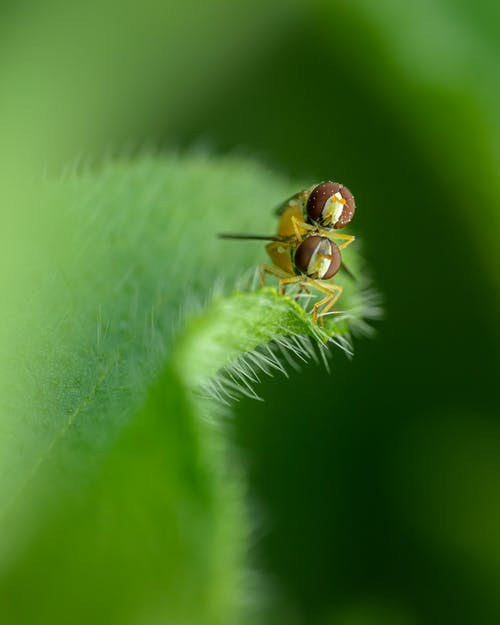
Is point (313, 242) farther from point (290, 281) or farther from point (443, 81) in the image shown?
point (443, 81)

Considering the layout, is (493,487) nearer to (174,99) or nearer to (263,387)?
(263,387)

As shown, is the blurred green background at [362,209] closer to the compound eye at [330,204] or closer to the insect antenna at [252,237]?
the insect antenna at [252,237]

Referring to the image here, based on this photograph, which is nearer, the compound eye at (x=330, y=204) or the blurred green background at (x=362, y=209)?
the compound eye at (x=330, y=204)

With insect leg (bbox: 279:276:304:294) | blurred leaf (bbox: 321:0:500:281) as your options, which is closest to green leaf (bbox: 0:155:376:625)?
insect leg (bbox: 279:276:304:294)

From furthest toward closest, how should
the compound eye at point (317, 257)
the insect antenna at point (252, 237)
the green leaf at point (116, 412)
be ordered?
the insect antenna at point (252, 237) → the compound eye at point (317, 257) → the green leaf at point (116, 412)

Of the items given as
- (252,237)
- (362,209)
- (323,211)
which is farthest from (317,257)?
(362,209)

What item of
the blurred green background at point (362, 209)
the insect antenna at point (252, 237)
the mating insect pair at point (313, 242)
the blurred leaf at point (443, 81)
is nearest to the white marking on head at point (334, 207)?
the mating insect pair at point (313, 242)

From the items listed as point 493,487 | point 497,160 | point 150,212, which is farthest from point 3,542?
point 497,160

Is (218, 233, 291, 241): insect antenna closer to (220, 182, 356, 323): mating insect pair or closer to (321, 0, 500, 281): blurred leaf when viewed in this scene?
(220, 182, 356, 323): mating insect pair
